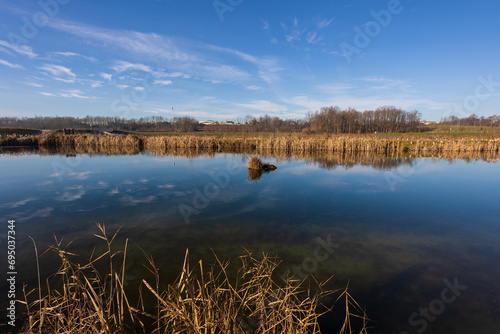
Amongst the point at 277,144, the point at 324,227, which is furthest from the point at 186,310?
the point at 277,144

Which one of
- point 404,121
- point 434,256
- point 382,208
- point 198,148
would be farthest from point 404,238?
point 404,121

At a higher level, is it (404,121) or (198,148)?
(404,121)

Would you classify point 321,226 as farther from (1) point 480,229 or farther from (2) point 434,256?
(1) point 480,229

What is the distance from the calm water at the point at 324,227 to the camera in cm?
405

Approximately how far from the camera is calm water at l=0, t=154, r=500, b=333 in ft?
13.3

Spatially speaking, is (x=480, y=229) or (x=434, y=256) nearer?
(x=434, y=256)

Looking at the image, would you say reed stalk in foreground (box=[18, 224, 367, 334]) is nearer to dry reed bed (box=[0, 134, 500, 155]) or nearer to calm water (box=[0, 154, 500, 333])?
calm water (box=[0, 154, 500, 333])

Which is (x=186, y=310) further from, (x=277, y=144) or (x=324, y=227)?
(x=277, y=144)

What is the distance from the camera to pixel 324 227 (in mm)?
6887

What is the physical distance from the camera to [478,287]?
4.27 metres

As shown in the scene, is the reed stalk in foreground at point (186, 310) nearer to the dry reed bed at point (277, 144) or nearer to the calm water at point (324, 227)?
the calm water at point (324, 227)

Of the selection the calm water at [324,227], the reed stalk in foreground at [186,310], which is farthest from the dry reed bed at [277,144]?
the reed stalk in foreground at [186,310]

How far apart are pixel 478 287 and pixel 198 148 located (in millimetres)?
27814

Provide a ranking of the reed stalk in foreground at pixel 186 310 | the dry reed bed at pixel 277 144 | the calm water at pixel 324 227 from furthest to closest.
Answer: the dry reed bed at pixel 277 144 < the calm water at pixel 324 227 < the reed stalk in foreground at pixel 186 310
